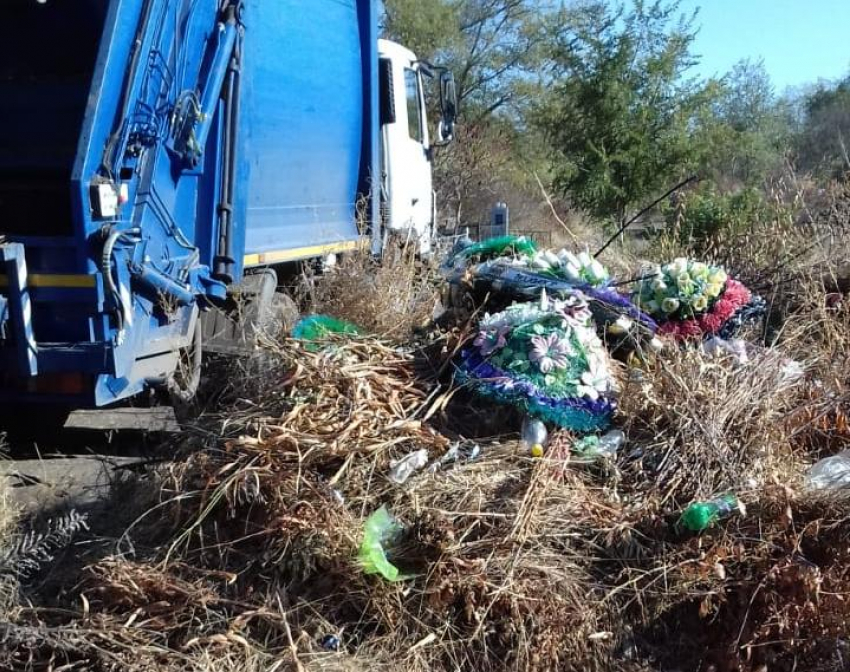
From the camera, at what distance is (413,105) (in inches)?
296

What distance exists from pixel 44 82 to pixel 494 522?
329 cm

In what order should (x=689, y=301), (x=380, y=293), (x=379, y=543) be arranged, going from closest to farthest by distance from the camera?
1. (x=379, y=543)
2. (x=689, y=301)
3. (x=380, y=293)

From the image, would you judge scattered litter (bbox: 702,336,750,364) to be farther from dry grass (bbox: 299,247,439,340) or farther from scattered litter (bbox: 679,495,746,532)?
dry grass (bbox: 299,247,439,340)

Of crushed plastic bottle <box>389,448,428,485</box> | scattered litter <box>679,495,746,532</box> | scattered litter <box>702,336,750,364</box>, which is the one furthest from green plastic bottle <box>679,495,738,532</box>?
crushed plastic bottle <box>389,448,428,485</box>

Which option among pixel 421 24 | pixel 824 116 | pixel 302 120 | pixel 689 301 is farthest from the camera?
pixel 824 116

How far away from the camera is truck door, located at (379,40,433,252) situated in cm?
699

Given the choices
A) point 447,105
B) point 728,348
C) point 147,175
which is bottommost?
point 728,348

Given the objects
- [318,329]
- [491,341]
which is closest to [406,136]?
[318,329]

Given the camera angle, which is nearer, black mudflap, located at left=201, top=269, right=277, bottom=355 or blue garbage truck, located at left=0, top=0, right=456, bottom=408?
blue garbage truck, located at left=0, top=0, right=456, bottom=408

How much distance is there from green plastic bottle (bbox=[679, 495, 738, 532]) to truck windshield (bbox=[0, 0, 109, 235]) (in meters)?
3.18

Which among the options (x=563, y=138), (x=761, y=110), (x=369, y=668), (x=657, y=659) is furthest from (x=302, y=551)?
(x=761, y=110)

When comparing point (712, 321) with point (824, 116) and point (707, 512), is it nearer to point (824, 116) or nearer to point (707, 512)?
point (707, 512)

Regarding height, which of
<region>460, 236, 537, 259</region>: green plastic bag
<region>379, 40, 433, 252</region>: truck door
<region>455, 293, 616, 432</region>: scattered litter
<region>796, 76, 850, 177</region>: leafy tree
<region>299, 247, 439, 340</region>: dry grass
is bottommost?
<region>455, 293, 616, 432</region>: scattered litter

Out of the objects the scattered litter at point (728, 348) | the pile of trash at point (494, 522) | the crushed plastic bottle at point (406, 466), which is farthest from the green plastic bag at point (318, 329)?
the scattered litter at point (728, 348)
